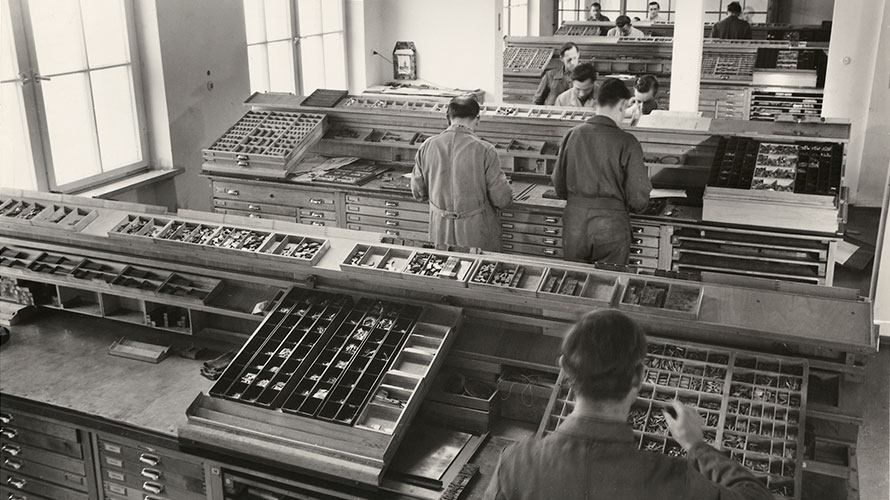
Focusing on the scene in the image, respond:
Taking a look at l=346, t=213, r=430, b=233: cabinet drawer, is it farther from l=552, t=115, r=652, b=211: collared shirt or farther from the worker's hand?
the worker's hand

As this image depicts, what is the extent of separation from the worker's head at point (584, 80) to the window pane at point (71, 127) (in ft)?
12.9

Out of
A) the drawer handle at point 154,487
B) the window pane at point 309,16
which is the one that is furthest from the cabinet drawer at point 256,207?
the drawer handle at point 154,487

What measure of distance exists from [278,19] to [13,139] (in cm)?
374

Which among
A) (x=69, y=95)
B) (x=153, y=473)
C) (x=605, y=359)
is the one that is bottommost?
(x=153, y=473)

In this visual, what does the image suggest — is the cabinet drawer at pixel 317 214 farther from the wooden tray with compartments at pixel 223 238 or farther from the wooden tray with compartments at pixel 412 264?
the wooden tray with compartments at pixel 412 264

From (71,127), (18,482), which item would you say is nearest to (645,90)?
(71,127)

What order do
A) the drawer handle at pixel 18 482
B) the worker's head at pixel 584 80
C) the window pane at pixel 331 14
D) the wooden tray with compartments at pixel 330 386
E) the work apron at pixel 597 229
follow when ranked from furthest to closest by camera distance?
the window pane at pixel 331 14, the worker's head at pixel 584 80, the work apron at pixel 597 229, the drawer handle at pixel 18 482, the wooden tray with compartments at pixel 330 386

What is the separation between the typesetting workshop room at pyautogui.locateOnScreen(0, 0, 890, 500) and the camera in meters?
2.88

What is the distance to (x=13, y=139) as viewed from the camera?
19.6ft

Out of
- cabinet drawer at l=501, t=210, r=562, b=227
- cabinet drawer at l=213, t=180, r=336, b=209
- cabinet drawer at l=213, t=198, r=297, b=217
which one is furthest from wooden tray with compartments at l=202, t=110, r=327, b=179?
cabinet drawer at l=501, t=210, r=562, b=227

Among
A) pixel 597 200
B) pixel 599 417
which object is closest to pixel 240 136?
pixel 597 200

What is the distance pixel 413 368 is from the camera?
3.25 metres

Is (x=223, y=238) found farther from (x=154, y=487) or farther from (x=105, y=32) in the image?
(x=105, y=32)

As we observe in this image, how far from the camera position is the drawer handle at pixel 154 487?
344 centimetres
